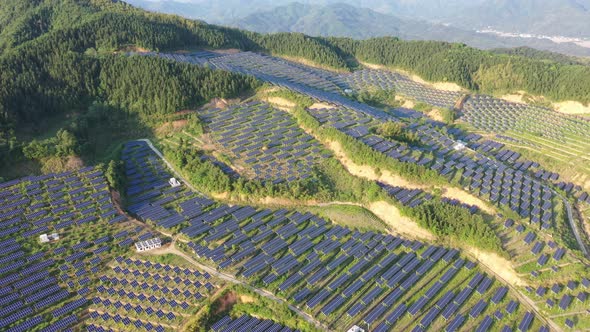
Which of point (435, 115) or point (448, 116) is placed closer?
point (448, 116)

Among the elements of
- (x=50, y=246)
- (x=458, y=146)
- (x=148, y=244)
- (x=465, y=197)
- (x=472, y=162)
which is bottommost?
(x=148, y=244)

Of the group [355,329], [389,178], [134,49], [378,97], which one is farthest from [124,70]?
[355,329]

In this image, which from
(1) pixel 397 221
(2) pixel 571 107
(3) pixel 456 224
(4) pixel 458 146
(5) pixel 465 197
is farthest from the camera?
(2) pixel 571 107

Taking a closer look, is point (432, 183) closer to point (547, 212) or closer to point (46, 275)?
point (547, 212)

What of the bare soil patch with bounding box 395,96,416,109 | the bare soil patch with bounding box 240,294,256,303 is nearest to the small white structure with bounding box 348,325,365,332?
the bare soil patch with bounding box 240,294,256,303

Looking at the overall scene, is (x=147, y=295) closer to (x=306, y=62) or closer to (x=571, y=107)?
(x=306, y=62)

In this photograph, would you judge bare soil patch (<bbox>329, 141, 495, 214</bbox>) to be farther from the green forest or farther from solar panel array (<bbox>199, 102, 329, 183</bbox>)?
the green forest

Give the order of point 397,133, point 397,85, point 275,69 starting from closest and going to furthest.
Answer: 1. point 397,133
2. point 275,69
3. point 397,85
